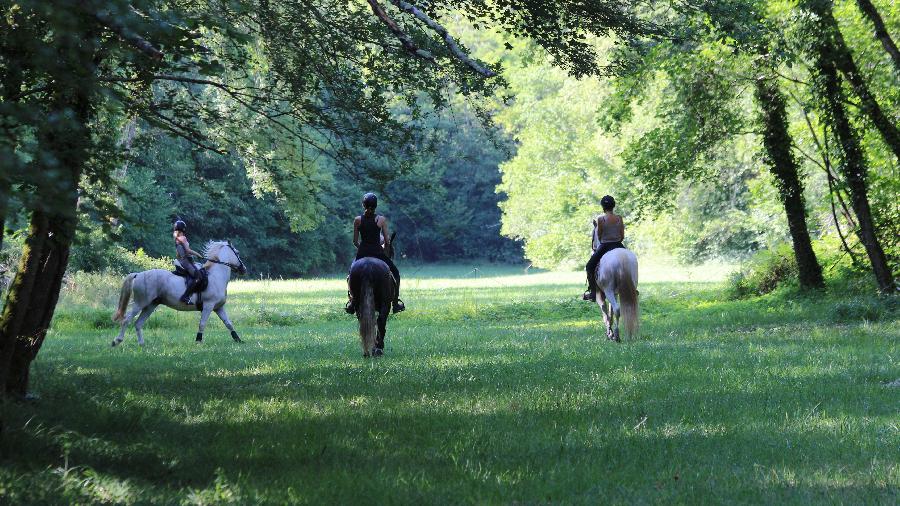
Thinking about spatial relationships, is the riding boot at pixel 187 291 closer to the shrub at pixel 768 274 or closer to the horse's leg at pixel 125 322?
the horse's leg at pixel 125 322

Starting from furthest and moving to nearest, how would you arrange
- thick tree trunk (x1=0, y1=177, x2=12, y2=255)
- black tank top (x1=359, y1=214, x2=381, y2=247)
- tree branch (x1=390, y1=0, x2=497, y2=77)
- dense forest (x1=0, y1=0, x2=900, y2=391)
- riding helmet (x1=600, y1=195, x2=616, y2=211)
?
riding helmet (x1=600, y1=195, x2=616, y2=211)
black tank top (x1=359, y1=214, x2=381, y2=247)
tree branch (x1=390, y1=0, x2=497, y2=77)
dense forest (x1=0, y1=0, x2=900, y2=391)
thick tree trunk (x1=0, y1=177, x2=12, y2=255)

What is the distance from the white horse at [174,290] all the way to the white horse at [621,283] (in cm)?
840

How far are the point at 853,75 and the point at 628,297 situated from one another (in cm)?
749

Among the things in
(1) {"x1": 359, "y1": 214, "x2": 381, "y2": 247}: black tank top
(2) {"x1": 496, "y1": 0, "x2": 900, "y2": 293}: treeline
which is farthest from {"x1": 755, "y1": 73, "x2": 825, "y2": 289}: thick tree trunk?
(1) {"x1": 359, "y1": 214, "x2": 381, "y2": 247}: black tank top

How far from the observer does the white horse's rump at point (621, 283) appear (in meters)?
16.1

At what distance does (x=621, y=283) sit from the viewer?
16.1 meters

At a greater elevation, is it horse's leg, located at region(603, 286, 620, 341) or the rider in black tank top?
the rider in black tank top

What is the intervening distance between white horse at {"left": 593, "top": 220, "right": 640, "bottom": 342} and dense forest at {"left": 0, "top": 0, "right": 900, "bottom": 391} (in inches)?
112

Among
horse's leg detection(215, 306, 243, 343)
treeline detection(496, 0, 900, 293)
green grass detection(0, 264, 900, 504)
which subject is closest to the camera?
green grass detection(0, 264, 900, 504)

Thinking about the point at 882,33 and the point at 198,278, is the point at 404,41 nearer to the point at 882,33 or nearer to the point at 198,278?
the point at 882,33

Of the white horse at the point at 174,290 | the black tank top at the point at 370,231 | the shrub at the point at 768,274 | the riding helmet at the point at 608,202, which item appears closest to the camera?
the black tank top at the point at 370,231

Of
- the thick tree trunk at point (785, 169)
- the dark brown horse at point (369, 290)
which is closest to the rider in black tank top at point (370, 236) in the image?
the dark brown horse at point (369, 290)

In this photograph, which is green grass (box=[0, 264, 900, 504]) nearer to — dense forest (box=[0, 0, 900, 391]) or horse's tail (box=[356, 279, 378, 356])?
horse's tail (box=[356, 279, 378, 356])

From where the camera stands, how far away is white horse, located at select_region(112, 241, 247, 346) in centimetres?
2053
